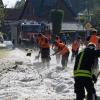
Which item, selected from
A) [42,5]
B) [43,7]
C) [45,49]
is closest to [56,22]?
[43,7]

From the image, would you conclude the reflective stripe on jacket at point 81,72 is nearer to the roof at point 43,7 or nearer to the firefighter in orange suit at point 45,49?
the firefighter in orange suit at point 45,49

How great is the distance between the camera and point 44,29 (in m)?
53.2

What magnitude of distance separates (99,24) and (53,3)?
8.74 metres

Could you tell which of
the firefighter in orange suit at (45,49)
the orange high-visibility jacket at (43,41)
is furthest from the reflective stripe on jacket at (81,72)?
the firefighter in orange suit at (45,49)

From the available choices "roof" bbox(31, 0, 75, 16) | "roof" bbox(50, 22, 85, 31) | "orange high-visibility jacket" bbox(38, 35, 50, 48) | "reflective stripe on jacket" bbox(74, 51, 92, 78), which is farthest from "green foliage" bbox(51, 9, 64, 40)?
"reflective stripe on jacket" bbox(74, 51, 92, 78)

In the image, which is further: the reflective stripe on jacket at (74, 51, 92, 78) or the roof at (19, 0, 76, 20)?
the roof at (19, 0, 76, 20)

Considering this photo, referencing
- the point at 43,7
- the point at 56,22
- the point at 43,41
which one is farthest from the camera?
the point at 43,7

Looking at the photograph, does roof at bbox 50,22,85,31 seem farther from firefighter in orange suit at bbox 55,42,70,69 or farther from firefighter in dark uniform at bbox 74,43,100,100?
firefighter in dark uniform at bbox 74,43,100,100

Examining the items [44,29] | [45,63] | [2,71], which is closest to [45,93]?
[2,71]

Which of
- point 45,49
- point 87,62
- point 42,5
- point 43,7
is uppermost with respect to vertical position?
point 87,62

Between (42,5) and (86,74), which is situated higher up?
(86,74)

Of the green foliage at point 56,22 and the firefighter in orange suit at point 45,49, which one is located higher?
the firefighter in orange suit at point 45,49

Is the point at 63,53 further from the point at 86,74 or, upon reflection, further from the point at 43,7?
the point at 43,7

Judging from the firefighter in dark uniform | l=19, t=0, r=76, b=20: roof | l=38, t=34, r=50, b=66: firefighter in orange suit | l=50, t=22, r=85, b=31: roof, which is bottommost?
l=50, t=22, r=85, b=31: roof
